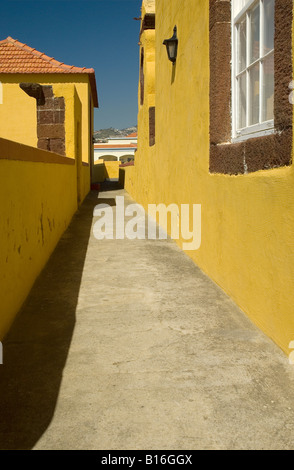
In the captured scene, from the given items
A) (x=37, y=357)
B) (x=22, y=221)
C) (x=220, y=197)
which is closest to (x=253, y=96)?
(x=220, y=197)

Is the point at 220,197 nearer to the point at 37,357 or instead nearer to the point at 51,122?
the point at 37,357

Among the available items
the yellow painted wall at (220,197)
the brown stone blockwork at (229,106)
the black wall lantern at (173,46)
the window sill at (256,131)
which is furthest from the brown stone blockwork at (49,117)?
the window sill at (256,131)

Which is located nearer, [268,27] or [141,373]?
[141,373]

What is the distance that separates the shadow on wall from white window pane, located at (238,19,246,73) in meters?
2.53

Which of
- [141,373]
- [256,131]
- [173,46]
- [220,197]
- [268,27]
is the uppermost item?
[173,46]

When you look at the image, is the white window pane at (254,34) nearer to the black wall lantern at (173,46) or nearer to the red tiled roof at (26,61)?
the black wall lantern at (173,46)

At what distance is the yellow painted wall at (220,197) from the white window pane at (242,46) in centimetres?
62

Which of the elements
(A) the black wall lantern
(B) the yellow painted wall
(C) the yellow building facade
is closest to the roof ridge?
(C) the yellow building facade

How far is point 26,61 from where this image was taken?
17.9 meters

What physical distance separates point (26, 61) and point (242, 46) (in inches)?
623

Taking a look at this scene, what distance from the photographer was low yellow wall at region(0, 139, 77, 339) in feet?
10.6

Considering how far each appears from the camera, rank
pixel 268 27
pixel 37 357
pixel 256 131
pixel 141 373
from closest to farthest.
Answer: pixel 141 373 < pixel 37 357 < pixel 268 27 < pixel 256 131

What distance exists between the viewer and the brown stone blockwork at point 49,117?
1003cm

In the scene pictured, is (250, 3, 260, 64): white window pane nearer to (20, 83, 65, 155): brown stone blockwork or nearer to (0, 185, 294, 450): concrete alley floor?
(0, 185, 294, 450): concrete alley floor
